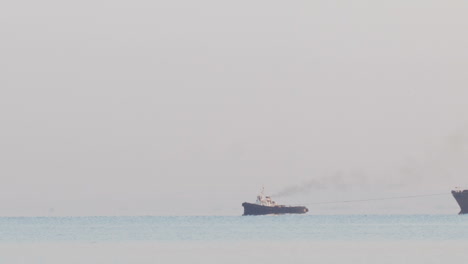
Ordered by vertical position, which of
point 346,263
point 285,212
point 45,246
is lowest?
point 346,263

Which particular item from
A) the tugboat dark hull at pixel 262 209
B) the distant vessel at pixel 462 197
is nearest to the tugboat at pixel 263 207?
the tugboat dark hull at pixel 262 209

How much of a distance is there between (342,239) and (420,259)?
2408 centimetres

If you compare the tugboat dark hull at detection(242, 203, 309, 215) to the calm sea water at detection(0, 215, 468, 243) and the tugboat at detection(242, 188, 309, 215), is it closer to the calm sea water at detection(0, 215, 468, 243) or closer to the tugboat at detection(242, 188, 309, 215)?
the tugboat at detection(242, 188, 309, 215)

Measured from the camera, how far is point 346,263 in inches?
2143

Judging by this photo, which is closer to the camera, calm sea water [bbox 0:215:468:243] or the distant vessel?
A: calm sea water [bbox 0:215:468:243]

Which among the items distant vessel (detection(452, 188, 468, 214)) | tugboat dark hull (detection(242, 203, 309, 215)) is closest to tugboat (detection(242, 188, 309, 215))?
tugboat dark hull (detection(242, 203, 309, 215))

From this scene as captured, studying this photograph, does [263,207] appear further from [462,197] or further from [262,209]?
[462,197]

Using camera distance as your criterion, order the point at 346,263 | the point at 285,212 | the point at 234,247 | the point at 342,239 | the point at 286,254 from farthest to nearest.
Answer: the point at 285,212 → the point at 342,239 → the point at 234,247 → the point at 286,254 → the point at 346,263

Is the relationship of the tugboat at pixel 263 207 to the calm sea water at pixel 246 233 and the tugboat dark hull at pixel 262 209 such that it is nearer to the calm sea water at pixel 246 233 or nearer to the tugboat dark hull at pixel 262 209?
the tugboat dark hull at pixel 262 209

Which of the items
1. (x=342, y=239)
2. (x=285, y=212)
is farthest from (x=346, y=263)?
(x=285, y=212)

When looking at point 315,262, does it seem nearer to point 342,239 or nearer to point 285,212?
point 342,239

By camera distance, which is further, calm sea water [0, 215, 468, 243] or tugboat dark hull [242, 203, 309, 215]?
tugboat dark hull [242, 203, 309, 215]

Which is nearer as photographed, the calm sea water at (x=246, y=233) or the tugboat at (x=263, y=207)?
the calm sea water at (x=246, y=233)

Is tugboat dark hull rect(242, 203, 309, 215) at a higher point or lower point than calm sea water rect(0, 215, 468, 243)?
higher
